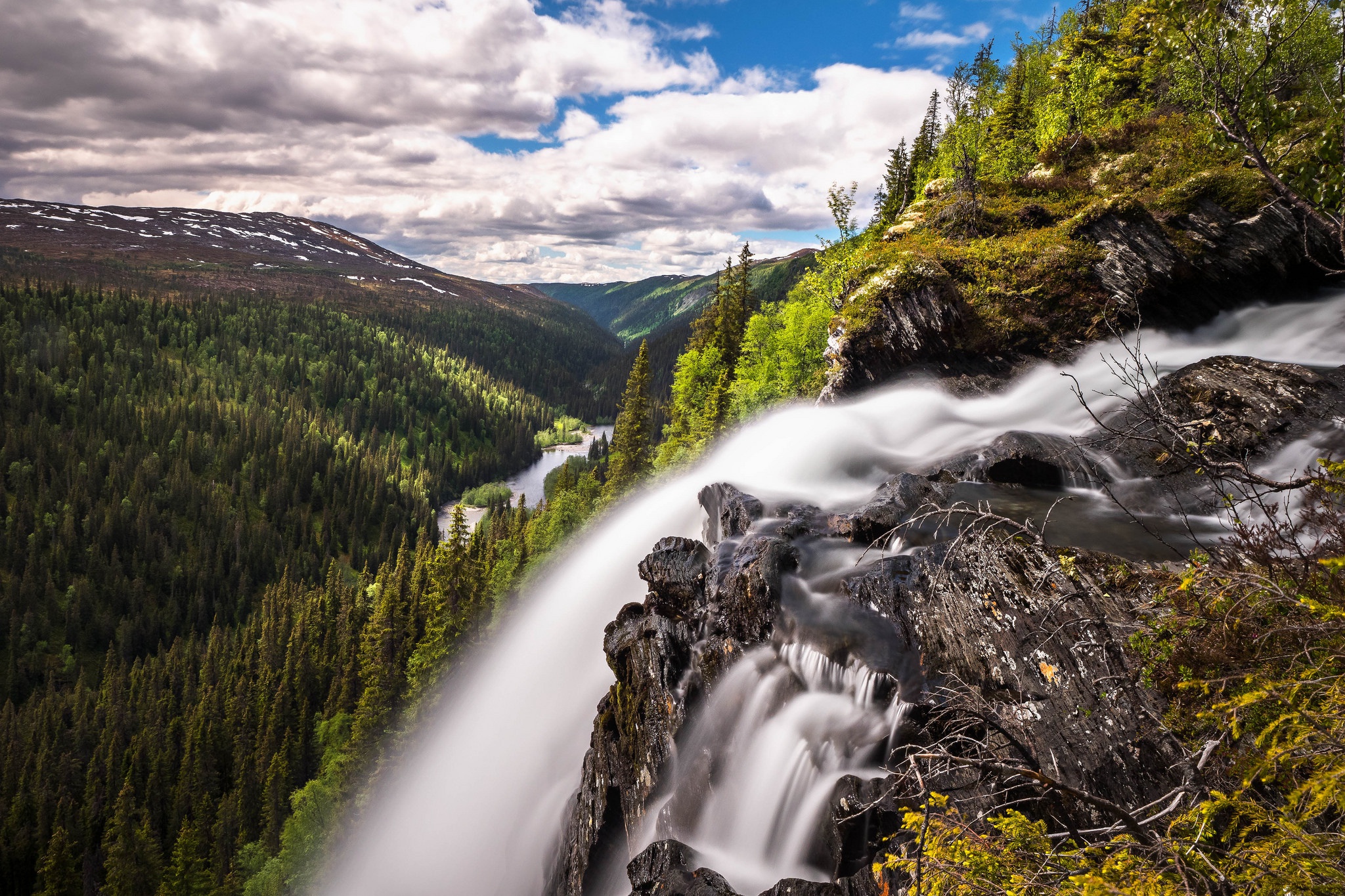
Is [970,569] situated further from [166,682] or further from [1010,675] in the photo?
[166,682]

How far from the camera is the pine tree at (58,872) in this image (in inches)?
2256

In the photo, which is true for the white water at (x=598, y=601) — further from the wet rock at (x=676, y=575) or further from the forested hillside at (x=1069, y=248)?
the wet rock at (x=676, y=575)

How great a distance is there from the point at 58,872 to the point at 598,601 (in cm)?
7187

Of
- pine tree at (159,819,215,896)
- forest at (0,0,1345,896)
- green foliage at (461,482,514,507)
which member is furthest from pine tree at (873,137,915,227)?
green foliage at (461,482,514,507)

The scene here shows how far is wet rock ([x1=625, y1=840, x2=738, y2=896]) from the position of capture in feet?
37.2

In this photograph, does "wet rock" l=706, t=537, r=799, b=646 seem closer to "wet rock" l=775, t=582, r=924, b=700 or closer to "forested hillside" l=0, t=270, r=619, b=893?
→ "wet rock" l=775, t=582, r=924, b=700

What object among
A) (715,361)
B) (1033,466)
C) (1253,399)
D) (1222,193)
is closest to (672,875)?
(1033,466)

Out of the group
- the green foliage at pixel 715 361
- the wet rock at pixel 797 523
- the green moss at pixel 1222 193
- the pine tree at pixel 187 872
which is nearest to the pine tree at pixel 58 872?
the pine tree at pixel 187 872

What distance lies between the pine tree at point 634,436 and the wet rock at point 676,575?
33.1m

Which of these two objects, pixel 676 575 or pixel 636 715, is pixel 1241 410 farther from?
pixel 636 715

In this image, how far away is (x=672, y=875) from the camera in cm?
1176

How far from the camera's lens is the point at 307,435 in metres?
171

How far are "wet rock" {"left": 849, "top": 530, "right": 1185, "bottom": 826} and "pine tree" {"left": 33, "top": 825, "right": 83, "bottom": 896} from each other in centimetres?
8689

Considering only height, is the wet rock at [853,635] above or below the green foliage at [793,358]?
below
